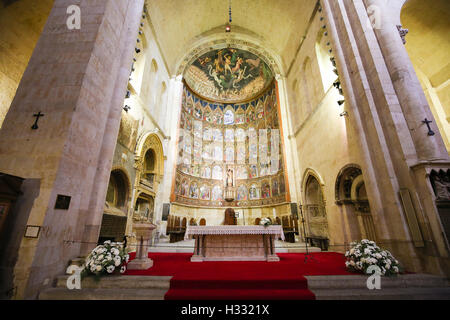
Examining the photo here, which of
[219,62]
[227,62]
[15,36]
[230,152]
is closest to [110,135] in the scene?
[15,36]

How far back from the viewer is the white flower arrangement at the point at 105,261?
385cm

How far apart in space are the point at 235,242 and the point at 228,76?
1838cm

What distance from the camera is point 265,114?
18.4 meters

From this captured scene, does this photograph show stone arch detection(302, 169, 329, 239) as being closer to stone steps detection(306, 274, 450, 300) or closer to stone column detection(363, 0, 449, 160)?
stone column detection(363, 0, 449, 160)

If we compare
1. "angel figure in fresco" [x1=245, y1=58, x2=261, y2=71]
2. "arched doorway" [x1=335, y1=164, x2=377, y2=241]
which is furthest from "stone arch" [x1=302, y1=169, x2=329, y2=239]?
"angel figure in fresco" [x1=245, y1=58, x2=261, y2=71]

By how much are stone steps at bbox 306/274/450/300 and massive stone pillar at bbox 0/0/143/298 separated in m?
5.23

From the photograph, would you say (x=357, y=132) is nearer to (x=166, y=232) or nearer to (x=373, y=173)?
(x=373, y=173)

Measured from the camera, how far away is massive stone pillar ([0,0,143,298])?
376cm

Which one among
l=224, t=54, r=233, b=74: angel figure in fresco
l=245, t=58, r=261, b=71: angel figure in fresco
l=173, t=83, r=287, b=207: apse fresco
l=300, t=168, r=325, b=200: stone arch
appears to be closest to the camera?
l=300, t=168, r=325, b=200: stone arch

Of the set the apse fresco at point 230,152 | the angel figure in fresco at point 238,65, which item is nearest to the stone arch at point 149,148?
the apse fresco at point 230,152

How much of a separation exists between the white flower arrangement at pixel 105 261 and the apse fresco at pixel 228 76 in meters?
17.1

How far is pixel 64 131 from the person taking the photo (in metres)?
4.26

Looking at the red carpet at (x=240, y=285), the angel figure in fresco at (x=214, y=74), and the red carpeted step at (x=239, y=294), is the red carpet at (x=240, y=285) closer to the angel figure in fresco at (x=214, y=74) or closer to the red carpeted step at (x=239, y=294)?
the red carpeted step at (x=239, y=294)
